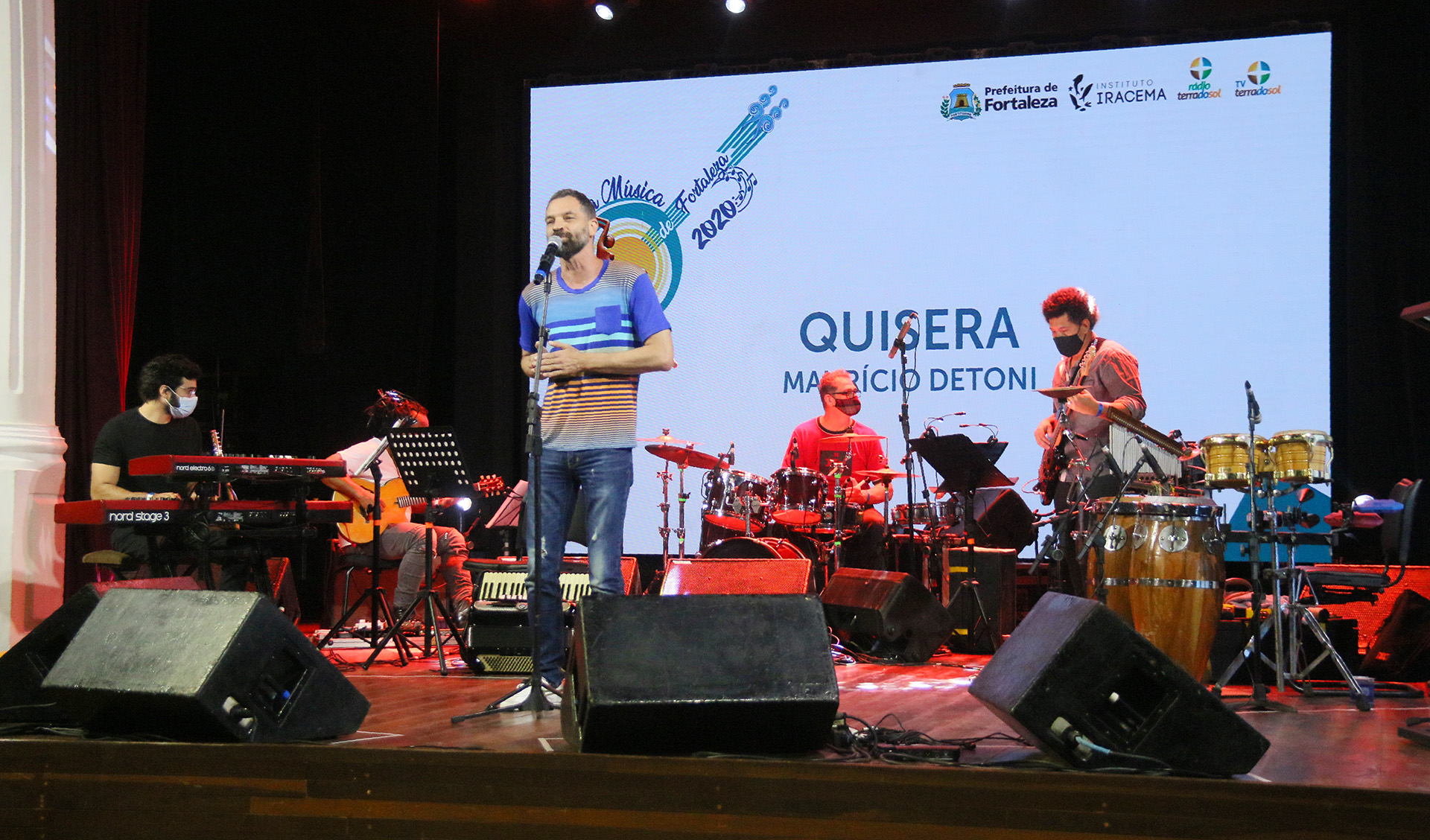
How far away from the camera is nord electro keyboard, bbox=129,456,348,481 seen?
15.4ft

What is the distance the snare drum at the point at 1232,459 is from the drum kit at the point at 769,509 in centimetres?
222

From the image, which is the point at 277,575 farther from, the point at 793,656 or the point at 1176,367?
the point at 1176,367

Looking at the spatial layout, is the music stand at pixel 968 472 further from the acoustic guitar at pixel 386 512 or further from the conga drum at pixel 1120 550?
the acoustic guitar at pixel 386 512

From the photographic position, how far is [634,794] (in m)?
2.57


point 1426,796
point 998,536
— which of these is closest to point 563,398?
point 1426,796

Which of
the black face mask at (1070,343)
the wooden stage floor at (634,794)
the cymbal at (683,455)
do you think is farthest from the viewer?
the cymbal at (683,455)

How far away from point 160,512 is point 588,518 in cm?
223

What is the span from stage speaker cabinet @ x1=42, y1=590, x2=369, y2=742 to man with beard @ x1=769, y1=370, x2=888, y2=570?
4182 millimetres

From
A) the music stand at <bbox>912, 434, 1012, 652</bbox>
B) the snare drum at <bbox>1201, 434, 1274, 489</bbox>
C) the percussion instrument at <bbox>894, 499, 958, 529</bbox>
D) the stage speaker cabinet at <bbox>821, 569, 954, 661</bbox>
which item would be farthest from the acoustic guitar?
the snare drum at <bbox>1201, 434, 1274, 489</bbox>

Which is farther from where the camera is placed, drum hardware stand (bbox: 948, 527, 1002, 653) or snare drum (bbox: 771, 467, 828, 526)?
snare drum (bbox: 771, 467, 828, 526)

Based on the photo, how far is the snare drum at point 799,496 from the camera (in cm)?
672

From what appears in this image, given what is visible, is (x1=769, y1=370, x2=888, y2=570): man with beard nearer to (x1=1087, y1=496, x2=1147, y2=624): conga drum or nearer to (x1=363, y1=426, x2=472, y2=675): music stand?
(x1=363, y1=426, x2=472, y2=675): music stand

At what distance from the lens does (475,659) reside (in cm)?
518

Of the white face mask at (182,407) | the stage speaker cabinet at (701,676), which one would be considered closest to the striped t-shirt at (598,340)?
the stage speaker cabinet at (701,676)
